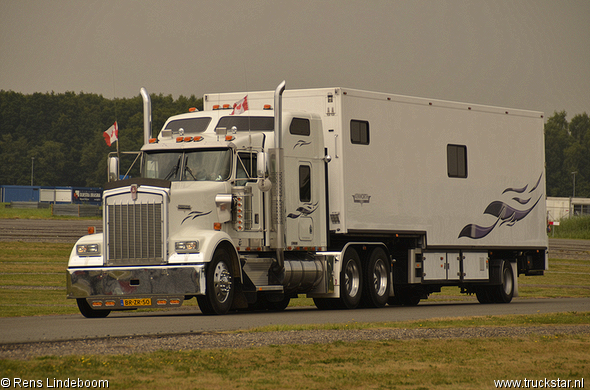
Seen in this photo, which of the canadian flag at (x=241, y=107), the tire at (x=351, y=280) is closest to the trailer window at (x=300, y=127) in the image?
the canadian flag at (x=241, y=107)

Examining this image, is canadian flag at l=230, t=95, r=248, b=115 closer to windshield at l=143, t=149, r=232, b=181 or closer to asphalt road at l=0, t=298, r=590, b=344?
windshield at l=143, t=149, r=232, b=181

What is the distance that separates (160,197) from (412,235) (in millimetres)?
7669

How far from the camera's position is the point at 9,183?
15200 cm

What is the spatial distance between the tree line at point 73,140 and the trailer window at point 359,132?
384 ft

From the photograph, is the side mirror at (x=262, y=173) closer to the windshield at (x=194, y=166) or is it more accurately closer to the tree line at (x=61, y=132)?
the windshield at (x=194, y=166)

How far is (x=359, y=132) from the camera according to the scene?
21.4 m

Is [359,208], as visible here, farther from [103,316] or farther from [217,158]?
[103,316]

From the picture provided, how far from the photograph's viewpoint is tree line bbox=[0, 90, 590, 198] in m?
152

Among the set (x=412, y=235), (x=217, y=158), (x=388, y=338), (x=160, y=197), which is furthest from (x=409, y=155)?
(x=388, y=338)

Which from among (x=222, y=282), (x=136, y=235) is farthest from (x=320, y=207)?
(x=136, y=235)

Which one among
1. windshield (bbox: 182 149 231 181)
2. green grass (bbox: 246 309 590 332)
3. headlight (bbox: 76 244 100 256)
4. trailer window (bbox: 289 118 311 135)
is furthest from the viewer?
trailer window (bbox: 289 118 311 135)

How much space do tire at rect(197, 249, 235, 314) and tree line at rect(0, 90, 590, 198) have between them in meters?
120

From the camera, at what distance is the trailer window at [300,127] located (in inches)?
792

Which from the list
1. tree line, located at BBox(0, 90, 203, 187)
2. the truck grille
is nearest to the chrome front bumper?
the truck grille
